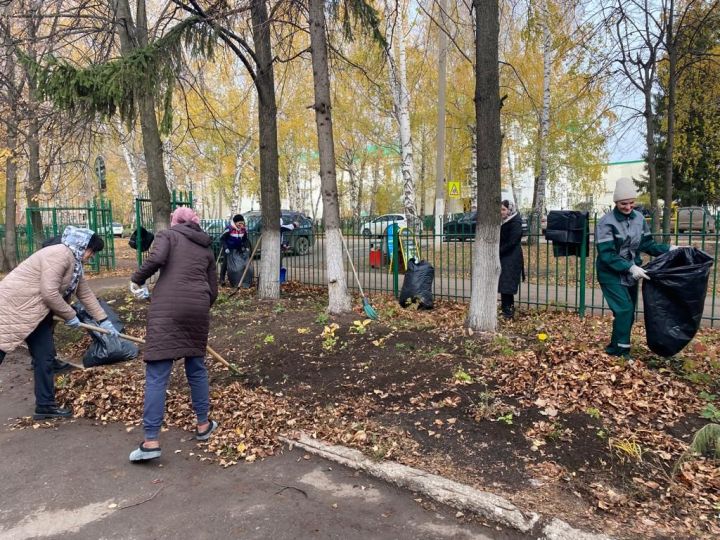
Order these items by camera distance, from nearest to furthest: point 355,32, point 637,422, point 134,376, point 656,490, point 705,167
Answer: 1. point 656,490
2. point 637,422
3. point 134,376
4. point 355,32
5. point 705,167

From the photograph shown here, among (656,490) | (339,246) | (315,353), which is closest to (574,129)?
(339,246)

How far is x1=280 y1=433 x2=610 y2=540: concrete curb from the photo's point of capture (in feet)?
8.25

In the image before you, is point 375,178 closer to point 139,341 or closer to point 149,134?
point 149,134

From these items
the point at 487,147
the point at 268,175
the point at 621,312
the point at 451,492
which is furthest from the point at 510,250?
the point at 451,492

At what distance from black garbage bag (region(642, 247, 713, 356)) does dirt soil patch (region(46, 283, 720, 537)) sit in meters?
0.33

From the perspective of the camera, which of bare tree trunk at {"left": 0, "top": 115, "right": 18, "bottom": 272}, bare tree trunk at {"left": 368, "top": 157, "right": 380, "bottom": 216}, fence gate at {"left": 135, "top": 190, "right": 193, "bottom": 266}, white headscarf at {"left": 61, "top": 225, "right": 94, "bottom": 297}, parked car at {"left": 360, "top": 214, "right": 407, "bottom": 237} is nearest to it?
white headscarf at {"left": 61, "top": 225, "right": 94, "bottom": 297}

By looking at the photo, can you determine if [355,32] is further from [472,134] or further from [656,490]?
[472,134]

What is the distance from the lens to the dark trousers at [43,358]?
427 centimetres

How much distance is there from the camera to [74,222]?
15.2 metres

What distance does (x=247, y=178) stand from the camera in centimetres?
3206

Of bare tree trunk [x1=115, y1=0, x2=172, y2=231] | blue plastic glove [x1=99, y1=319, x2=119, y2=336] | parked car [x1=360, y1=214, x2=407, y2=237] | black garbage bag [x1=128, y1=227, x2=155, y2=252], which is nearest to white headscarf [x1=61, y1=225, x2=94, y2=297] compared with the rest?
Result: blue plastic glove [x1=99, y1=319, x2=119, y2=336]

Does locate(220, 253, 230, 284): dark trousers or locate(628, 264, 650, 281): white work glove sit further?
locate(220, 253, 230, 284): dark trousers

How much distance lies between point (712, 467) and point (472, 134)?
19626 millimetres

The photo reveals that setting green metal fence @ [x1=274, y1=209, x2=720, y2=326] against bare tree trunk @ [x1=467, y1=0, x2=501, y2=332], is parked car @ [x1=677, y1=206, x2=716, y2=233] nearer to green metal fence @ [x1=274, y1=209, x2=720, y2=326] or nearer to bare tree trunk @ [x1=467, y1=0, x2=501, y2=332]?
green metal fence @ [x1=274, y1=209, x2=720, y2=326]
